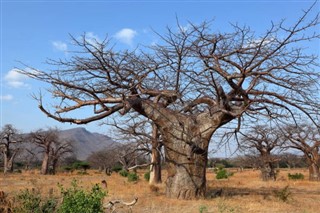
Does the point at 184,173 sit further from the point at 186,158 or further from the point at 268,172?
the point at 268,172

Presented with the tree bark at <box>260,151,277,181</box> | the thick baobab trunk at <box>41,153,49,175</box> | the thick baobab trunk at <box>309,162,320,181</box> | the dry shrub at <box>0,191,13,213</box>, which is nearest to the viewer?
the dry shrub at <box>0,191,13,213</box>

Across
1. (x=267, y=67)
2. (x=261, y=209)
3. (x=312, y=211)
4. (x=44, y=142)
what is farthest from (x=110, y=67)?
(x=44, y=142)

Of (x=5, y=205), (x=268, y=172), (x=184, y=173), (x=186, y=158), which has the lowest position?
(x=5, y=205)

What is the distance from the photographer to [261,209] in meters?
8.56

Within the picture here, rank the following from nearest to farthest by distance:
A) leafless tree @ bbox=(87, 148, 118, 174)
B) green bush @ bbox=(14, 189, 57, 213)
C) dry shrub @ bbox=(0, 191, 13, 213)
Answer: green bush @ bbox=(14, 189, 57, 213), dry shrub @ bbox=(0, 191, 13, 213), leafless tree @ bbox=(87, 148, 118, 174)

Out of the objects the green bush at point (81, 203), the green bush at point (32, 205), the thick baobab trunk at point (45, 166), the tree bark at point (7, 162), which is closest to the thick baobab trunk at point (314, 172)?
the green bush at point (32, 205)

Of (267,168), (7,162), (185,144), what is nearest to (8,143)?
(7,162)

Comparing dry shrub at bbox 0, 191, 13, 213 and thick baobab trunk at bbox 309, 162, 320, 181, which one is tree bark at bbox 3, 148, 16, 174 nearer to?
thick baobab trunk at bbox 309, 162, 320, 181

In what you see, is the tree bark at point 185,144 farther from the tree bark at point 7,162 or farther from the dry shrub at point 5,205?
the tree bark at point 7,162

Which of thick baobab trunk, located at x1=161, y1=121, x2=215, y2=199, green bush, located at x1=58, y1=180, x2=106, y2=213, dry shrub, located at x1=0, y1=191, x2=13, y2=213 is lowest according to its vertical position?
dry shrub, located at x1=0, y1=191, x2=13, y2=213

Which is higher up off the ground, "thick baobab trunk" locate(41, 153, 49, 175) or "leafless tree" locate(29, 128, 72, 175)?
"leafless tree" locate(29, 128, 72, 175)

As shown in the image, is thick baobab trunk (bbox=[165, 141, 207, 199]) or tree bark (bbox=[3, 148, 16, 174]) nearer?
thick baobab trunk (bbox=[165, 141, 207, 199])

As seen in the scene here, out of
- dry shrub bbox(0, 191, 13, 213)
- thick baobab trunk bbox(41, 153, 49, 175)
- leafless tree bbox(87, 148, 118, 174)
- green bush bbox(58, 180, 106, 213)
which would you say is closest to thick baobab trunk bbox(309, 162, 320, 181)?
dry shrub bbox(0, 191, 13, 213)

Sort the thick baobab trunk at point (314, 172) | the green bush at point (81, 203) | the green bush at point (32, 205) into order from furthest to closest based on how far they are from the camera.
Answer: the thick baobab trunk at point (314, 172) → the green bush at point (32, 205) → the green bush at point (81, 203)
